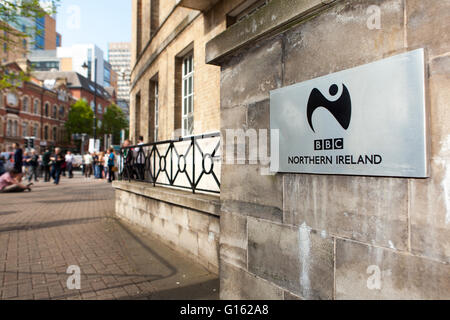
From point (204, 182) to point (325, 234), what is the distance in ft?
11.8

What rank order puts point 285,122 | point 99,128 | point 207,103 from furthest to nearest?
point 99,128, point 207,103, point 285,122

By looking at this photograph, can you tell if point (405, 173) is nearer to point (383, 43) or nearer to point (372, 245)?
point (372, 245)

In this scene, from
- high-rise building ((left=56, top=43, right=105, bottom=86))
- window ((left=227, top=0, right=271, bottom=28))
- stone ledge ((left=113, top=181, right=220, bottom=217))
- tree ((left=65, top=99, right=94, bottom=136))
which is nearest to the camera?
stone ledge ((left=113, top=181, right=220, bottom=217))

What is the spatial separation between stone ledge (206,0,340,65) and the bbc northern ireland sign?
53 centimetres

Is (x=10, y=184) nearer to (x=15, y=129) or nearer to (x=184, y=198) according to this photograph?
(x=184, y=198)

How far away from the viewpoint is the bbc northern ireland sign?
1710 millimetres

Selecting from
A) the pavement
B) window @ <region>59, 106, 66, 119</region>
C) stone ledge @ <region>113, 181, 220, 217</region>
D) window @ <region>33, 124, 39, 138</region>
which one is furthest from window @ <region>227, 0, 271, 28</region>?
window @ <region>59, 106, 66, 119</region>

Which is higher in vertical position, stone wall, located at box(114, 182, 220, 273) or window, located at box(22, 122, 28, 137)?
window, located at box(22, 122, 28, 137)

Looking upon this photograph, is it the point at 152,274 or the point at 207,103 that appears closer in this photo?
the point at 152,274

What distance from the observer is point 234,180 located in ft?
10.3

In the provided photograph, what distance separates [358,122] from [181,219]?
3.59m

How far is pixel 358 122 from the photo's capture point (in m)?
2.00

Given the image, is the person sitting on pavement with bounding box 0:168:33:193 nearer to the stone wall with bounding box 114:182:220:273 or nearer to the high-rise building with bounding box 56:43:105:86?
the stone wall with bounding box 114:182:220:273
